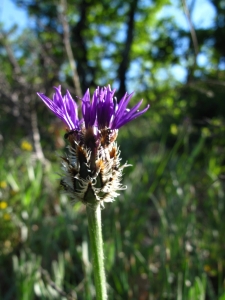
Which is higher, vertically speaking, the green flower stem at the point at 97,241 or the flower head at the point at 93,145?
the flower head at the point at 93,145

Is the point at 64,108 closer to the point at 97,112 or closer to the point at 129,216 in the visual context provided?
the point at 97,112

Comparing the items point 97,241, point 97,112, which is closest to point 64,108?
point 97,112

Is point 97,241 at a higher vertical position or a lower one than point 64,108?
lower

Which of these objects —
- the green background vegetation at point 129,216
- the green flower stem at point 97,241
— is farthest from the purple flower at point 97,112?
the green background vegetation at point 129,216

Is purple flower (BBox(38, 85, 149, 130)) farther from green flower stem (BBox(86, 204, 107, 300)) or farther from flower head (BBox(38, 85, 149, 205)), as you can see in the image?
green flower stem (BBox(86, 204, 107, 300))

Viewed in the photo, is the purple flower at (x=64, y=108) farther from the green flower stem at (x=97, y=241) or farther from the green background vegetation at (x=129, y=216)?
the green background vegetation at (x=129, y=216)

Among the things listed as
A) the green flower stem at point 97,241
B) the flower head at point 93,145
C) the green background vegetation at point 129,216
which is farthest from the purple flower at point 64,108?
the green background vegetation at point 129,216

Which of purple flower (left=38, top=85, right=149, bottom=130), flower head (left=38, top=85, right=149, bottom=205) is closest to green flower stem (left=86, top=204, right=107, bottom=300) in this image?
flower head (left=38, top=85, right=149, bottom=205)

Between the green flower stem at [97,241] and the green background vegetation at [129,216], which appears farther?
the green background vegetation at [129,216]

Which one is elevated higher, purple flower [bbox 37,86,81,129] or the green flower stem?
purple flower [bbox 37,86,81,129]
